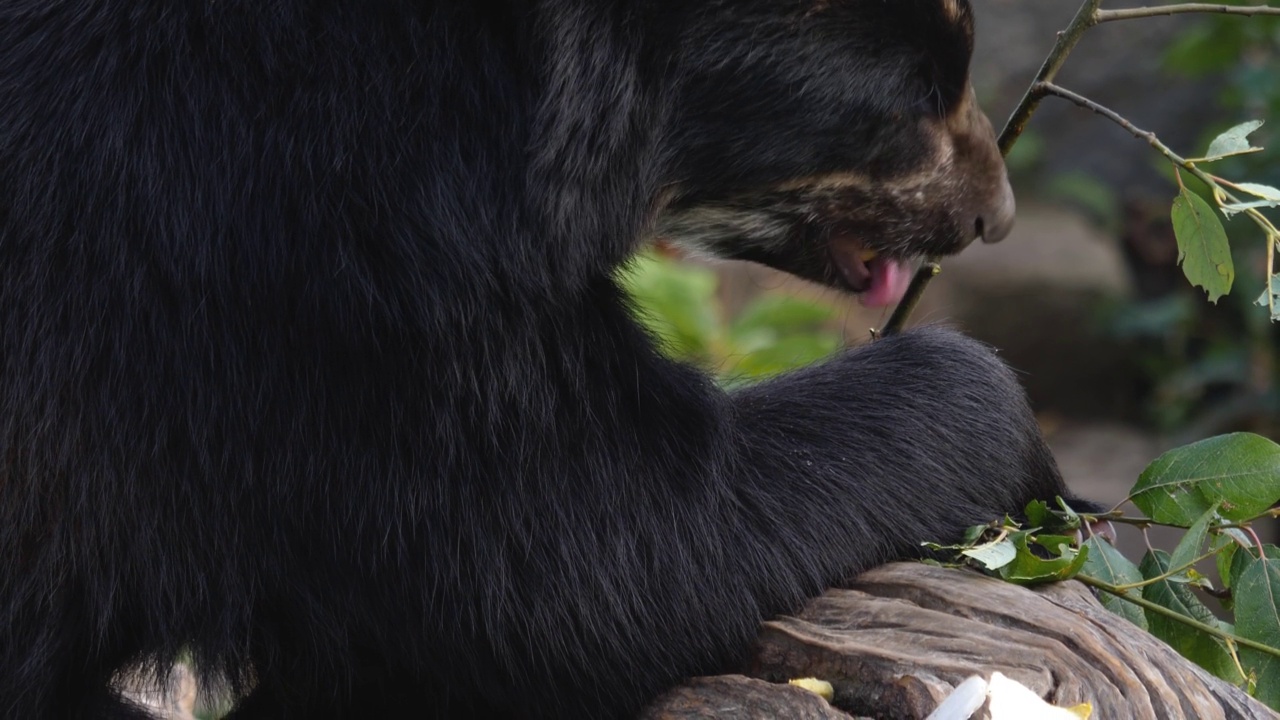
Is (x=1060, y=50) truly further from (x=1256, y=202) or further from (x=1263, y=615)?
(x=1263, y=615)

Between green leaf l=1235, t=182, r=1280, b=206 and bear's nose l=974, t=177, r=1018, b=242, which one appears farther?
bear's nose l=974, t=177, r=1018, b=242

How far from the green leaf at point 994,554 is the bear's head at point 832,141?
23.1 inches

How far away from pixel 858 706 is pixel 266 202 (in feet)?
3.51

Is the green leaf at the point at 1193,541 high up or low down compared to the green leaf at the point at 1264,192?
down

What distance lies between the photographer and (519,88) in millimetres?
1990

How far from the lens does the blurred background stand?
6.54 metres

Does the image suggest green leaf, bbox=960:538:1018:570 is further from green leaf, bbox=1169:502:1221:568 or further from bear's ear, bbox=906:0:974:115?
bear's ear, bbox=906:0:974:115

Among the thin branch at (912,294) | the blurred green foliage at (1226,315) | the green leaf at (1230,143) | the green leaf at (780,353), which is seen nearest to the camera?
the green leaf at (1230,143)

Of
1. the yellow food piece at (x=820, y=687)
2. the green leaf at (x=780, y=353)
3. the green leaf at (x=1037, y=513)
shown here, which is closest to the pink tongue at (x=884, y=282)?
the green leaf at (x=1037, y=513)

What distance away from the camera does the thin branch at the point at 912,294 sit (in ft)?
8.31

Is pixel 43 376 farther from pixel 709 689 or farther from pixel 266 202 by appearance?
pixel 709 689

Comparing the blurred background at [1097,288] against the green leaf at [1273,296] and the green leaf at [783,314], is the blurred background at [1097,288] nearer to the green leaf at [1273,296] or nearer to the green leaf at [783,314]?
the green leaf at [783,314]

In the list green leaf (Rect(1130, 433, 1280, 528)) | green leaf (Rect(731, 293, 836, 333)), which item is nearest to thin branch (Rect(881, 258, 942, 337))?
green leaf (Rect(1130, 433, 1280, 528))

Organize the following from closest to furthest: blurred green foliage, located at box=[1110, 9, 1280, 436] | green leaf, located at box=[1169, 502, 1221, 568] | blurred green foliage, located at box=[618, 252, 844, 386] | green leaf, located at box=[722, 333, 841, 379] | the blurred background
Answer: green leaf, located at box=[1169, 502, 1221, 568], blurred green foliage, located at box=[1110, 9, 1280, 436], green leaf, located at box=[722, 333, 841, 379], blurred green foliage, located at box=[618, 252, 844, 386], the blurred background
